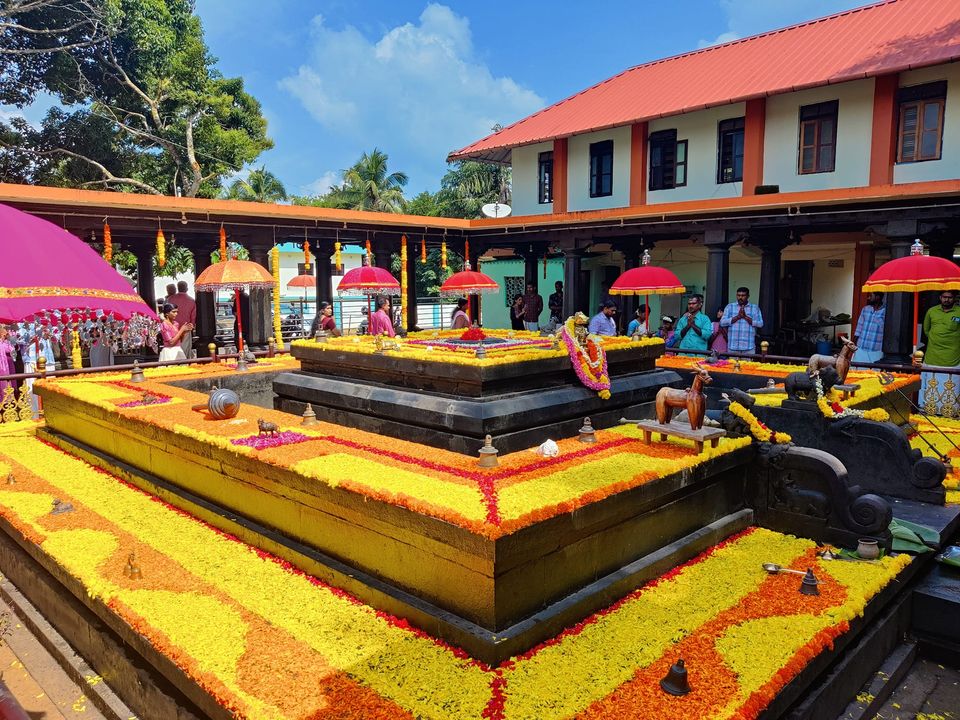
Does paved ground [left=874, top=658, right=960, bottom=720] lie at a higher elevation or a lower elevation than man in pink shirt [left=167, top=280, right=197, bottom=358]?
lower

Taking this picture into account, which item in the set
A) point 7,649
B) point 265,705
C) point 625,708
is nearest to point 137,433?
point 7,649

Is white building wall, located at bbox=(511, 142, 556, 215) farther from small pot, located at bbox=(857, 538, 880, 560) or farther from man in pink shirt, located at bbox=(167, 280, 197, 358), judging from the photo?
small pot, located at bbox=(857, 538, 880, 560)

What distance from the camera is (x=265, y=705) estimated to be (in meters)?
3.12

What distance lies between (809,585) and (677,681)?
162cm

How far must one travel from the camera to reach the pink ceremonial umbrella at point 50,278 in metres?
3.09

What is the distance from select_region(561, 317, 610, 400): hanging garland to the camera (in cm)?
671

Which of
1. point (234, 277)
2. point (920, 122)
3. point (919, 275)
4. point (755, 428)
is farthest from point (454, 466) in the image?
point (920, 122)

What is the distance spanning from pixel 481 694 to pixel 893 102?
16.2 meters

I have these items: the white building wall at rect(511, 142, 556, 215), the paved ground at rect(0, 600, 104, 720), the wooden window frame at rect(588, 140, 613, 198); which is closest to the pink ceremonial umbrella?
the paved ground at rect(0, 600, 104, 720)

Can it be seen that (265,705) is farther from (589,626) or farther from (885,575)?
(885,575)

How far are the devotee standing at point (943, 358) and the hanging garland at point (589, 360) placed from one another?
228 inches

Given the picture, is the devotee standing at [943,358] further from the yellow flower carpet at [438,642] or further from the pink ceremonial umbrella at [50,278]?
the pink ceremonial umbrella at [50,278]

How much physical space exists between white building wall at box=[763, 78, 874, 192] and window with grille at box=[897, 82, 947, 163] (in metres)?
0.64

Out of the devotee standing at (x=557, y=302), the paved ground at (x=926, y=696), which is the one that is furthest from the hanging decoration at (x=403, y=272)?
the paved ground at (x=926, y=696)
